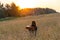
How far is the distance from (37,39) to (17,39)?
0.87m

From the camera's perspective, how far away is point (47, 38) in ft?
28.8

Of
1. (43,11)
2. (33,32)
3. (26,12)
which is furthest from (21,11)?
(33,32)

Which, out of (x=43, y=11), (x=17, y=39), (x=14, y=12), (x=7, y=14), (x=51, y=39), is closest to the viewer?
(x=51, y=39)

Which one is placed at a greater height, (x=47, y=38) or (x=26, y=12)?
(x=47, y=38)

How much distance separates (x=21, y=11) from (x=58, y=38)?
41.5 metres

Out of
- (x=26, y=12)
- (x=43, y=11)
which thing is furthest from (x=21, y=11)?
(x=43, y=11)

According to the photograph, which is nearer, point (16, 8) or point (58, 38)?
point (58, 38)

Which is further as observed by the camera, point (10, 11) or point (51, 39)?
point (10, 11)

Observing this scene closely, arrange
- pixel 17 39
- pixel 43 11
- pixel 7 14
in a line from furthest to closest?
pixel 43 11
pixel 7 14
pixel 17 39

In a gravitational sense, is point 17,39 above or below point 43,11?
above

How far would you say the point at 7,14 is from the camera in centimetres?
4741

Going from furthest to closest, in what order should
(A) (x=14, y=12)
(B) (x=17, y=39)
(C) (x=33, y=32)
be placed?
(A) (x=14, y=12)
(C) (x=33, y=32)
(B) (x=17, y=39)

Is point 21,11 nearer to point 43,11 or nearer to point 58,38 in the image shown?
point 43,11

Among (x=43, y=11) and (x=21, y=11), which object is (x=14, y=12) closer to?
(x=21, y=11)
